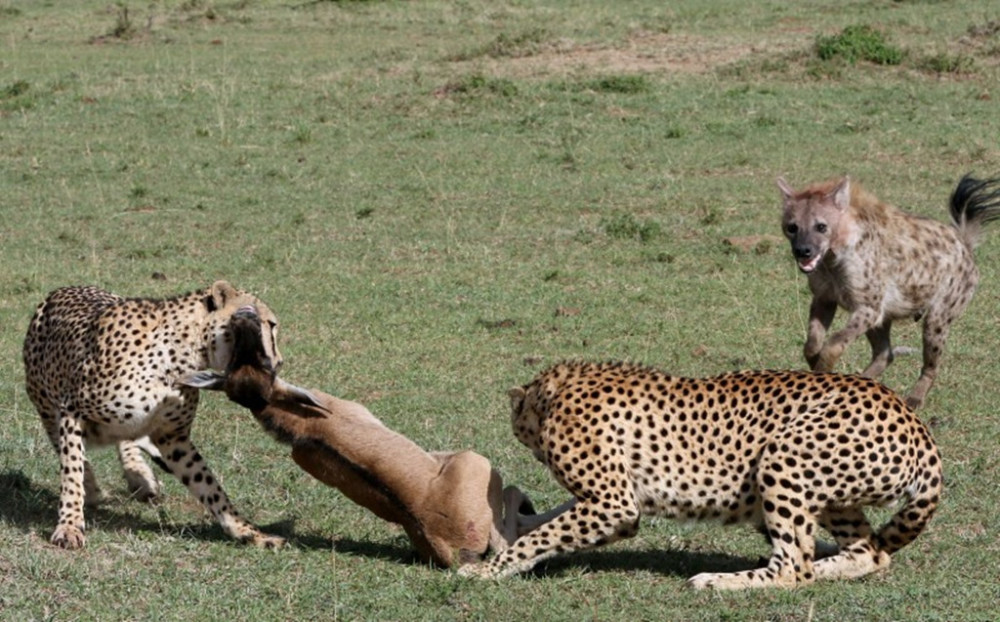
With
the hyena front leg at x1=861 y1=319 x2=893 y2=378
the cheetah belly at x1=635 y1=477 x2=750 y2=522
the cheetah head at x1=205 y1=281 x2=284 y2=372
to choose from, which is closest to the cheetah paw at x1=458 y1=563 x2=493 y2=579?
the cheetah belly at x1=635 y1=477 x2=750 y2=522

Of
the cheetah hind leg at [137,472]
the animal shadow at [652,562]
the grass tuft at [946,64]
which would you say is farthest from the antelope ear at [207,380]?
the grass tuft at [946,64]

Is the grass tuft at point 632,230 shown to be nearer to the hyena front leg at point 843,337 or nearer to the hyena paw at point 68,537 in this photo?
the hyena front leg at point 843,337

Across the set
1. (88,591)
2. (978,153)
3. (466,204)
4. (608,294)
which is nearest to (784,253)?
(608,294)

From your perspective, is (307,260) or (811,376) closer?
(811,376)

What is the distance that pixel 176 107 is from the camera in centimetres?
1700

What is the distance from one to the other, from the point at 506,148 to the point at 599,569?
9.55 meters

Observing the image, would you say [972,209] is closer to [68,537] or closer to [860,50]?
[68,537]

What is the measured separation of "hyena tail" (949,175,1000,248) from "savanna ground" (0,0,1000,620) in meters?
0.73

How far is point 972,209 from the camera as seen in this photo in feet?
30.8

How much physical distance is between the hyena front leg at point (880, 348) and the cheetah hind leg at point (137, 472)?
3.99 m

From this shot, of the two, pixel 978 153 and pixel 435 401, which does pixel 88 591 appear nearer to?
pixel 435 401

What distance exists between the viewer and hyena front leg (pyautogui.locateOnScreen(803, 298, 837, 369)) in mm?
8797

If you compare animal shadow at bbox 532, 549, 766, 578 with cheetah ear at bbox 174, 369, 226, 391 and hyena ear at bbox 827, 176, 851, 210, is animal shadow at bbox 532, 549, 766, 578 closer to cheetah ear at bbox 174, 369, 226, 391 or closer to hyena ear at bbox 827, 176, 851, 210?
cheetah ear at bbox 174, 369, 226, 391

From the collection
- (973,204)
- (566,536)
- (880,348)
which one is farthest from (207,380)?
(973,204)
